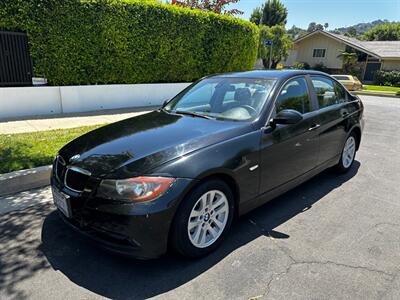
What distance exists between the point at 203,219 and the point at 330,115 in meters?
2.54

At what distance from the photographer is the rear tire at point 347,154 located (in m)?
4.90

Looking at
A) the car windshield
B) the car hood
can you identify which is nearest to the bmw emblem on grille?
the car hood

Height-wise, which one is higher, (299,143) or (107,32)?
(107,32)

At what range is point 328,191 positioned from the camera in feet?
14.4

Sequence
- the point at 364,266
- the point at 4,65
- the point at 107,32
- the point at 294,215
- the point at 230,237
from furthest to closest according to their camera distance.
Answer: the point at 107,32
the point at 4,65
the point at 294,215
the point at 230,237
the point at 364,266

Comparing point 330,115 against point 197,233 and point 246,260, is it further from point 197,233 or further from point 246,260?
point 197,233

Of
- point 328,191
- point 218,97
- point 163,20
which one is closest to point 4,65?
point 163,20

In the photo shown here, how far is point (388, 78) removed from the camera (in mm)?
30641

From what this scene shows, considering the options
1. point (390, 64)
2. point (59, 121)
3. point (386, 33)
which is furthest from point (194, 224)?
point (386, 33)

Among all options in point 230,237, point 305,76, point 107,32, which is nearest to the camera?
point 230,237

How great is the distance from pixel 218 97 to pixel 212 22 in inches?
344

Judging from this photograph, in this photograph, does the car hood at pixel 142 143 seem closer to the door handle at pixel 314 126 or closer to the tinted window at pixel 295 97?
the tinted window at pixel 295 97

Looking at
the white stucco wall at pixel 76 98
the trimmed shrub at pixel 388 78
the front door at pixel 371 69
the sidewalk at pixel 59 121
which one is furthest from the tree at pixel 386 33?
the sidewalk at pixel 59 121

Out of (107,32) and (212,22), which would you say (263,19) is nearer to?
(212,22)
